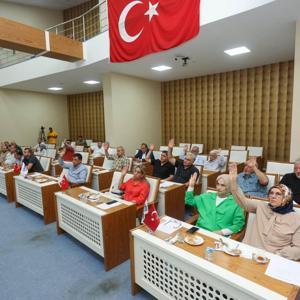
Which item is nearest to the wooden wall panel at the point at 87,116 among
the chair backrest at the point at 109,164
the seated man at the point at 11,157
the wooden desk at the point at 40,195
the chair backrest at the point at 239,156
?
the seated man at the point at 11,157

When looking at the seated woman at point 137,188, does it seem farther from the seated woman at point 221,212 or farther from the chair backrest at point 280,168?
the chair backrest at point 280,168

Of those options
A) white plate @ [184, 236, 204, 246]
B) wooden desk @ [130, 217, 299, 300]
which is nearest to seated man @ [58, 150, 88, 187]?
wooden desk @ [130, 217, 299, 300]

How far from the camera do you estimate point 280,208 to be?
72.2 inches

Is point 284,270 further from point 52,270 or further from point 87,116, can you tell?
point 87,116

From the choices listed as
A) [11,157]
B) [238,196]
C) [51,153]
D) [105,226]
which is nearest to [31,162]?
[11,157]

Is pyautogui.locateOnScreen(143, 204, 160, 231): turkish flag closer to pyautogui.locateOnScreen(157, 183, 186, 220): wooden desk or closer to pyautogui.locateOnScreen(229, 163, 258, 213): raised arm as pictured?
pyautogui.locateOnScreen(229, 163, 258, 213): raised arm

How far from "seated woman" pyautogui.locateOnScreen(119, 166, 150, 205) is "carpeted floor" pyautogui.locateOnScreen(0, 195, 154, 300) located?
755 millimetres

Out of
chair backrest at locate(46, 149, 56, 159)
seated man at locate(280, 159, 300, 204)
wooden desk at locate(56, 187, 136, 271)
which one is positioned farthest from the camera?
chair backrest at locate(46, 149, 56, 159)

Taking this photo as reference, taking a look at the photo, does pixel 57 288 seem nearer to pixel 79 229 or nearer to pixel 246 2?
pixel 79 229

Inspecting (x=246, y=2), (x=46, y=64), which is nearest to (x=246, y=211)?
(x=246, y=2)

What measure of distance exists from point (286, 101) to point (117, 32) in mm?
4377

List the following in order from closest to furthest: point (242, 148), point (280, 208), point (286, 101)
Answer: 1. point (280, 208)
2. point (286, 101)
3. point (242, 148)

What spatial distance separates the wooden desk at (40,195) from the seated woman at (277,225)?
2.80 metres

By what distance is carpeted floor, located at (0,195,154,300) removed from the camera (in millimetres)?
2158
